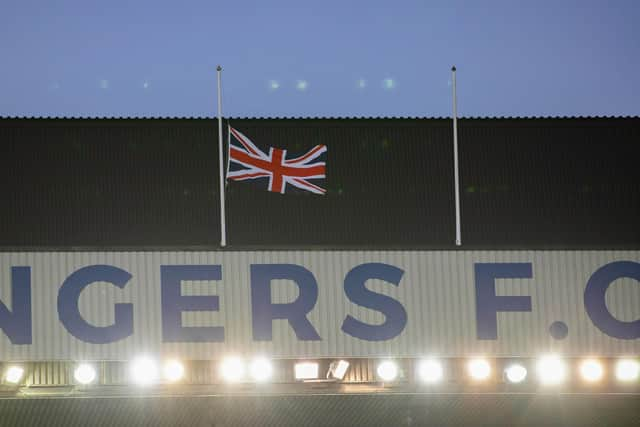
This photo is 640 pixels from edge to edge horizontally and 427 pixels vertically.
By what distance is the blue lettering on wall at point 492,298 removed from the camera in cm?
2222

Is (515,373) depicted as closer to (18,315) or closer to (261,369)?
(261,369)

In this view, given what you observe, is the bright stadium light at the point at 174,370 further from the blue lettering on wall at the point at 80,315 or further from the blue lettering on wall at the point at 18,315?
the blue lettering on wall at the point at 18,315

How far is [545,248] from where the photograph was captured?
22.4 meters

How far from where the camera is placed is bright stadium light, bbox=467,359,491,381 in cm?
2233

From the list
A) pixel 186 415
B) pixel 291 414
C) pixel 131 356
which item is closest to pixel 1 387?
pixel 131 356

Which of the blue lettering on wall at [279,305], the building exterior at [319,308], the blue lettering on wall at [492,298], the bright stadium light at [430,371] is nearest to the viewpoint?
the building exterior at [319,308]

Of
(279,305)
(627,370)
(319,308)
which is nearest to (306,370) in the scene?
(319,308)

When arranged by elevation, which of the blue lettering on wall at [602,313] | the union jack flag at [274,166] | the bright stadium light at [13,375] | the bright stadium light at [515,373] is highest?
the union jack flag at [274,166]

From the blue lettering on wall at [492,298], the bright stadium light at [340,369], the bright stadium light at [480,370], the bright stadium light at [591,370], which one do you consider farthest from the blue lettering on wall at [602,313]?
the bright stadium light at [340,369]

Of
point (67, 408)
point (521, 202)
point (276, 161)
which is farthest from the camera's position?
point (521, 202)

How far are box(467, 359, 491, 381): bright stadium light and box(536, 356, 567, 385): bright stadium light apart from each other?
148 centimetres

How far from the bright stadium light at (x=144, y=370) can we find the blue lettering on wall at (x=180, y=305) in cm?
77

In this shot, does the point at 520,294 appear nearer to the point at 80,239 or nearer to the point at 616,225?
the point at 616,225

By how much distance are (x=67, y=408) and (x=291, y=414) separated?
19.9 ft
